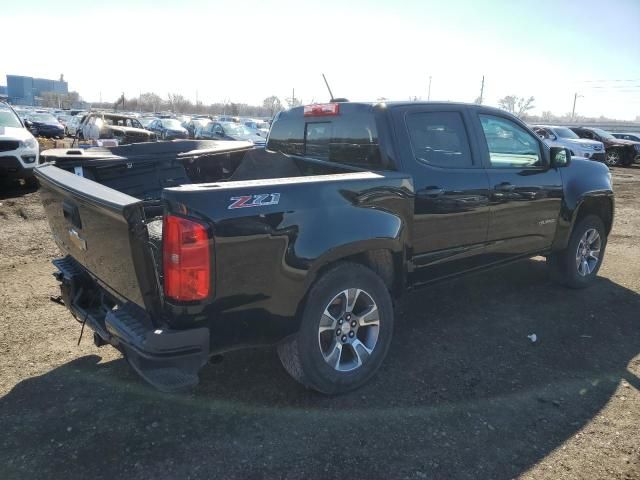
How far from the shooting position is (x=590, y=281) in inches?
216

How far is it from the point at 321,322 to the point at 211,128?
58.9 feet

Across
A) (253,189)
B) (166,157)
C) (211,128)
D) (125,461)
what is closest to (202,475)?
(125,461)

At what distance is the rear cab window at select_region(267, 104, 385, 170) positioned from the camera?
3.67 metres

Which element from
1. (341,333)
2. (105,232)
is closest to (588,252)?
(341,333)

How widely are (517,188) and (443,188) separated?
3.29 feet

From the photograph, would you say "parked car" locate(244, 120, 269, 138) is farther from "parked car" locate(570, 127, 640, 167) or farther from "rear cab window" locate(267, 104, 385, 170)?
"parked car" locate(570, 127, 640, 167)

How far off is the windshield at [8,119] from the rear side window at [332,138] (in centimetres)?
890

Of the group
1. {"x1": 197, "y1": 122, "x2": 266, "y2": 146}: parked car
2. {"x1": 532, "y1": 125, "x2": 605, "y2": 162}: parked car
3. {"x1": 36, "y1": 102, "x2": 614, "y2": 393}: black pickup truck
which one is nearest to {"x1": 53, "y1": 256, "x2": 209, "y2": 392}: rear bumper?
{"x1": 36, "y1": 102, "x2": 614, "y2": 393}: black pickup truck

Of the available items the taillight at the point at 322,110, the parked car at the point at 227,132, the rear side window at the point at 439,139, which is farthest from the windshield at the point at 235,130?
the rear side window at the point at 439,139

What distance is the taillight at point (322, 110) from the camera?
12.9 feet

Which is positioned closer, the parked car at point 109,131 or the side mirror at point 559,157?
the side mirror at point 559,157

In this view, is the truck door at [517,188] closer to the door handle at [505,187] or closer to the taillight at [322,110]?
the door handle at [505,187]

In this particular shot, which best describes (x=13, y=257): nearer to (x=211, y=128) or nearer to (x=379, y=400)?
(x=379, y=400)

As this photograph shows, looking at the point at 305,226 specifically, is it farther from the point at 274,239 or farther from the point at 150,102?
the point at 150,102
